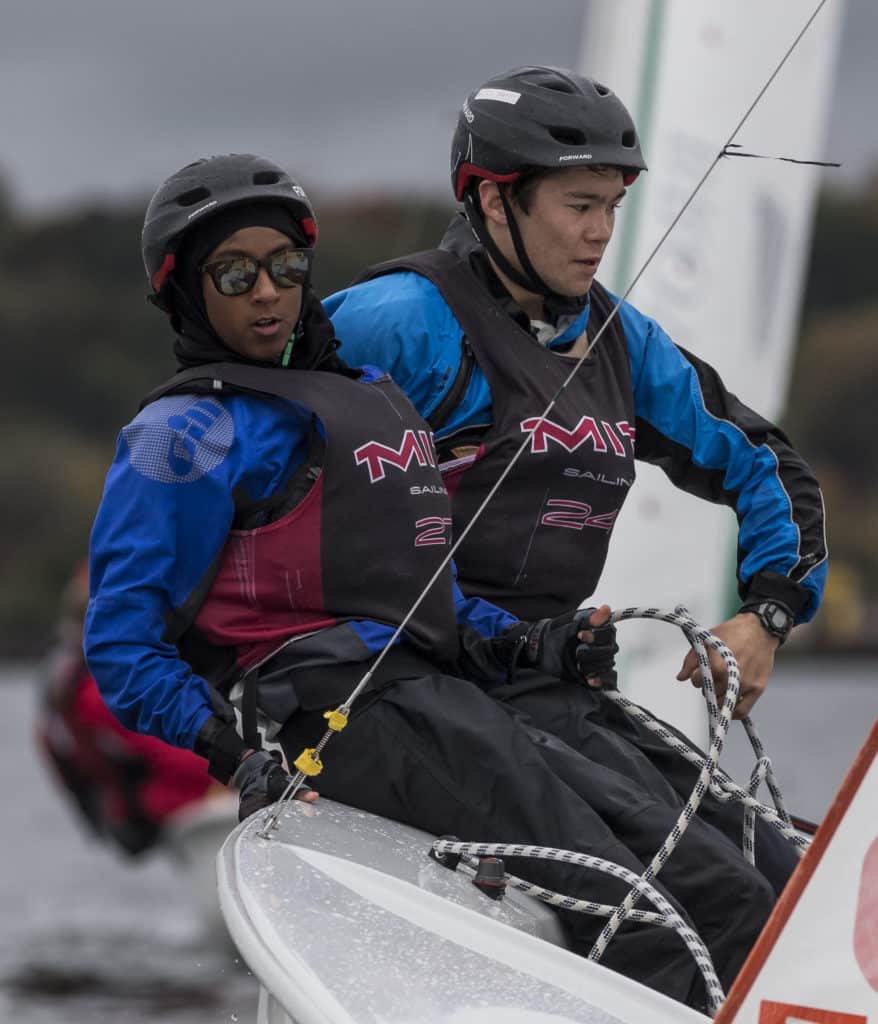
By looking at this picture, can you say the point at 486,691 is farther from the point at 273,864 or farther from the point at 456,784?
the point at 273,864

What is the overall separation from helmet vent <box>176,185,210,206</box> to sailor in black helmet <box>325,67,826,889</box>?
1.06 ft

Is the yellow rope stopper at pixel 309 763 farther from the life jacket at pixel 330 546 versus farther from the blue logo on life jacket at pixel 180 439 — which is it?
the blue logo on life jacket at pixel 180 439

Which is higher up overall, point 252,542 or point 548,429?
point 548,429

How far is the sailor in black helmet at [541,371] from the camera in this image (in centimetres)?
296

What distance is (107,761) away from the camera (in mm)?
13203

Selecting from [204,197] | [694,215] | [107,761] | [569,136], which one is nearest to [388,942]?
[204,197]

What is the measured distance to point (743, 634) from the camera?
299 cm

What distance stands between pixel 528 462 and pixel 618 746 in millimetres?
424

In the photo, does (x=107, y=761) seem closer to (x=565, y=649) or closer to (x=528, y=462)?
(x=528, y=462)

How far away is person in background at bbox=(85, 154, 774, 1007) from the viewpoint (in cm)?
264

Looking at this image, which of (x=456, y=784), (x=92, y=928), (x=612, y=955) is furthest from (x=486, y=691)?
(x=92, y=928)

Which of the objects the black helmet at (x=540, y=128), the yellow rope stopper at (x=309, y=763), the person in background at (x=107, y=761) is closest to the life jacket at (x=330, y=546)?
the yellow rope stopper at (x=309, y=763)

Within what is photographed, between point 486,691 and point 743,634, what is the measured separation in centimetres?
39

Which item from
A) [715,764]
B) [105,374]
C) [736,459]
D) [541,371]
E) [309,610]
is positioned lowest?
[105,374]
